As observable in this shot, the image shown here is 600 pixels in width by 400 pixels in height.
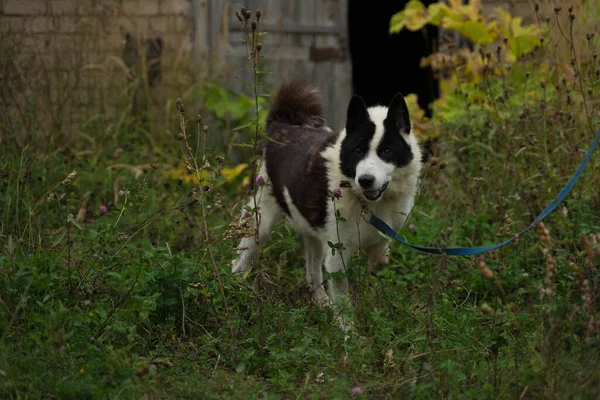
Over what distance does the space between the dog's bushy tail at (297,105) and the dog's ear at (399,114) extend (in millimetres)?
1006

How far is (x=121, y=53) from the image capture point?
7723 mm

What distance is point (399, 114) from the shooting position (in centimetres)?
396

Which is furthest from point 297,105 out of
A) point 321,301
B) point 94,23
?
point 94,23

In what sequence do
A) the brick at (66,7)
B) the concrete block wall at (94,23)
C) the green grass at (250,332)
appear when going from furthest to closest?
the brick at (66,7) → the concrete block wall at (94,23) → the green grass at (250,332)

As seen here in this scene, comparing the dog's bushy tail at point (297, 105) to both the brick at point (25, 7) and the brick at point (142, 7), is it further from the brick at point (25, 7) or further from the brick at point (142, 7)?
the brick at point (142, 7)

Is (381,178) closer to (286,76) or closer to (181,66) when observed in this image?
(181,66)

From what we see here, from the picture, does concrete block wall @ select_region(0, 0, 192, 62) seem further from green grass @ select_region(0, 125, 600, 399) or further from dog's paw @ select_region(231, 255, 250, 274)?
green grass @ select_region(0, 125, 600, 399)

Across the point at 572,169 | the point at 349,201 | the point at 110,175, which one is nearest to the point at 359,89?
the point at 110,175

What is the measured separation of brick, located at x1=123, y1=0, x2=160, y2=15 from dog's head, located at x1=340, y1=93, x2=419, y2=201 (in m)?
4.97

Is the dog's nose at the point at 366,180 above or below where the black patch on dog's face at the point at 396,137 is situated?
below

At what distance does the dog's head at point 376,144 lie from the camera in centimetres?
383

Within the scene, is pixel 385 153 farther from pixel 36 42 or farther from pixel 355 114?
pixel 36 42

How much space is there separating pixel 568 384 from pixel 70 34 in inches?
221

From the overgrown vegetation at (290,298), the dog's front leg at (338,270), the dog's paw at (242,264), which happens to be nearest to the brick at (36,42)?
the overgrown vegetation at (290,298)
